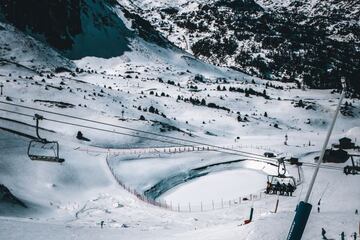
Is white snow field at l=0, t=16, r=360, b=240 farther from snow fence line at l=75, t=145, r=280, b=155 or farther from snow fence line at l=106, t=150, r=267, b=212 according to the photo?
snow fence line at l=106, t=150, r=267, b=212

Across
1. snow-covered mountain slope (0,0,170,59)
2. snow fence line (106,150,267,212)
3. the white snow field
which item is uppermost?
snow-covered mountain slope (0,0,170,59)

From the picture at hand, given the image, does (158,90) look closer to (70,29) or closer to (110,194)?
(70,29)

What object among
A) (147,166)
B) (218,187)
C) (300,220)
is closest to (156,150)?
(147,166)

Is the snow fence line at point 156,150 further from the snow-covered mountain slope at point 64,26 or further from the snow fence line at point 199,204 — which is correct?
the snow-covered mountain slope at point 64,26

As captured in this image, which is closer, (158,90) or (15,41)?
(158,90)

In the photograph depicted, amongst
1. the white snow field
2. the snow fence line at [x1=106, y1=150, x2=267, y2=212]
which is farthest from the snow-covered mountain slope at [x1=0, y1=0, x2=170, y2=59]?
the snow fence line at [x1=106, y1=150, x2=267, y2=212]

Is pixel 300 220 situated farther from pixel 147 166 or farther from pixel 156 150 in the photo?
pixel 156 150

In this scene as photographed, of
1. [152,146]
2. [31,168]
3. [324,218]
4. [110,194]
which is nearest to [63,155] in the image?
[31,168]

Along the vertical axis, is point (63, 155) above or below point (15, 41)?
below

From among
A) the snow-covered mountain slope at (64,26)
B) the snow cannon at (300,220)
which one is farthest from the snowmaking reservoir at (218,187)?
the snow-covered mountain slope at (64,26)
